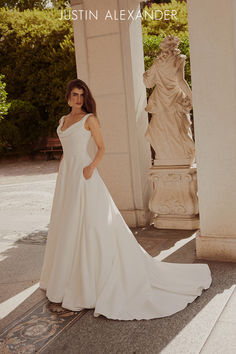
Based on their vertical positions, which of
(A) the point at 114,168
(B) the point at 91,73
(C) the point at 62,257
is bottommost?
(C) the point at 62,257

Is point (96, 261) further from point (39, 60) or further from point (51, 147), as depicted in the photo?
point (39, 60)

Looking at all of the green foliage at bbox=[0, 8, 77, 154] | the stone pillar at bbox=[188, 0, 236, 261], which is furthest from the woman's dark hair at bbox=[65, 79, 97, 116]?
the green foliage at bbox=[0, 8, 77, 154]

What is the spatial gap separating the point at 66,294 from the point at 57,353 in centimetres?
75

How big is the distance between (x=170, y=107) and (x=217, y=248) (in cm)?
207

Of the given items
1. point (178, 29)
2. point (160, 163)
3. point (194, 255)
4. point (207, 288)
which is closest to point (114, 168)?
point (160, 163)

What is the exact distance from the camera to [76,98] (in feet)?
13.0

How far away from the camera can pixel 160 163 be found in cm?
607

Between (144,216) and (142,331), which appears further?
(144,216)

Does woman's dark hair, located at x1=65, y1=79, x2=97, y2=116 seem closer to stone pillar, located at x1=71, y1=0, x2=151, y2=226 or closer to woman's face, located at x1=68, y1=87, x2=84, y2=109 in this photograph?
woman's face, located at x1=68, y1=87, x2=84, y2=109

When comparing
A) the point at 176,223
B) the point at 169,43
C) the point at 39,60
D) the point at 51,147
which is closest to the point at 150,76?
the point at 169,43

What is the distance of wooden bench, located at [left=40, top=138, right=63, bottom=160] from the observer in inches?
636

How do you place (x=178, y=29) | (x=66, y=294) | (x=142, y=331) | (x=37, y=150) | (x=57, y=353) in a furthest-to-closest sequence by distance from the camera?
1. (x=37, y=150)
2. (x=178, y=29)
3. (x=66, y=294)
4. (x=142, y=331)
5. (x=57, y=353)

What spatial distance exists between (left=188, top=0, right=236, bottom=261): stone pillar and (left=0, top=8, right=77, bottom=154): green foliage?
1247 centimetres

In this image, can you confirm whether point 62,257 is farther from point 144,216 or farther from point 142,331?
point 144,216
